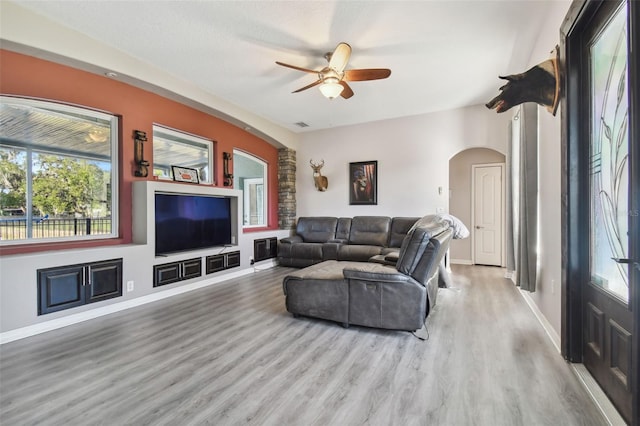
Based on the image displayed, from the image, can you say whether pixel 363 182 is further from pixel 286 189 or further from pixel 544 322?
pixel 544 322

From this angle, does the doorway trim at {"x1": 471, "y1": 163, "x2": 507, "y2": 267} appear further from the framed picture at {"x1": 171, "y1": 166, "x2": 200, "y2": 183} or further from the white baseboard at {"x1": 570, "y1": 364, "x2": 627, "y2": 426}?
the framed picture at {"x1": 171, "y1": 166, "x2": 200, "y2": 183}

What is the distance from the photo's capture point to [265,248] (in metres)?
5.98

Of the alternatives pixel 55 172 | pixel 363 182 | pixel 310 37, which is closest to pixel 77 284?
pixel 55 172

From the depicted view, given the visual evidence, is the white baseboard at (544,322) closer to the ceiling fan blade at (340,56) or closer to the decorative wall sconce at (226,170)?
the ceiling fan blade at (340,56)

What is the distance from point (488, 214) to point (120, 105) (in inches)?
268

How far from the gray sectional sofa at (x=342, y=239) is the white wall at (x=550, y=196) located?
2.61m

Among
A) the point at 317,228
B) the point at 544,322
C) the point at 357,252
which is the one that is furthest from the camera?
the point at 317,228

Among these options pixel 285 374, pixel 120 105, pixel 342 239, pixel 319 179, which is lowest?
pixel 285 374

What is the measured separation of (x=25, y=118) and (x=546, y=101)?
5063mm

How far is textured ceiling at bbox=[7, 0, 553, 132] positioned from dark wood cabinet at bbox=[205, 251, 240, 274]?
2.71m

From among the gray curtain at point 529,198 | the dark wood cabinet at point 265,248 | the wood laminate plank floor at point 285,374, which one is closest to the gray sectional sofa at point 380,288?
the wood laminate plank floor at point 285,374

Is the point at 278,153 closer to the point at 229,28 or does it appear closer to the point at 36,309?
the point at 229,28

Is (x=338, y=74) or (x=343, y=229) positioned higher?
(x=338, y=74)

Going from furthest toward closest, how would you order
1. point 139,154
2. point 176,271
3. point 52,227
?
point 176,271
point 139,154
point 52,227
